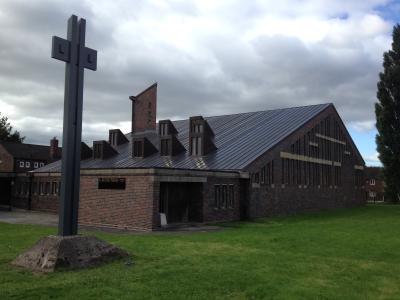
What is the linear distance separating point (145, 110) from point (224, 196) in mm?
17709

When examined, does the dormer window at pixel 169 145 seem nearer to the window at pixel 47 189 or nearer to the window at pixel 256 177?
the window at pixel 256 177

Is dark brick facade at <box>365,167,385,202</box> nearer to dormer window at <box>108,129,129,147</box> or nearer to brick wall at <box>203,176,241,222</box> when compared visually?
dormer window at <box>108,129,129,147</box>

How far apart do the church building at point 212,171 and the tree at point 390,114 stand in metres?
4.10

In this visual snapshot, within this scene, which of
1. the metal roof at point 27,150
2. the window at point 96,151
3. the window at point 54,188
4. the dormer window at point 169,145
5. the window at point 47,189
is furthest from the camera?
the metal roof at point 27,150

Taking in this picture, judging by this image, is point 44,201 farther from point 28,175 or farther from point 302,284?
point 302,284

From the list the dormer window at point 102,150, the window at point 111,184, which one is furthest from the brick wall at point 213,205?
the dormer window at point 102,150

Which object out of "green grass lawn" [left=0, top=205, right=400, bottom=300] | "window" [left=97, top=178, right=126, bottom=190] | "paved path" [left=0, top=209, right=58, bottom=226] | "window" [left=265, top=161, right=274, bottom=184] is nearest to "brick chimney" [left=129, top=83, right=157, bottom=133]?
"paved path" [left=0, top=209, right=58, bottom=226]

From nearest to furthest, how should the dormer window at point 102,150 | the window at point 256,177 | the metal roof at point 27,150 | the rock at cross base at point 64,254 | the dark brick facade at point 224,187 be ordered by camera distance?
the rock at cross base at point 64,254, the dark brick facade at point 224,187, the window at point 256,177, the dormer window at point 102,150, the metal roof at point 27,150

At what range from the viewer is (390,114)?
37.3 metres

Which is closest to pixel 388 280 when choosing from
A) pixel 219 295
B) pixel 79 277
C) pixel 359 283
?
pixel 359 283

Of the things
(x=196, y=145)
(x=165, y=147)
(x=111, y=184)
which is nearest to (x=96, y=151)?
(x=165, y=147)

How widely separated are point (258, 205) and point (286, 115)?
11380 millimetres

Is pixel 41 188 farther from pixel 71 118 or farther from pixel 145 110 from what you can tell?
pixel 71 118

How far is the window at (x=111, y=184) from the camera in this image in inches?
884
